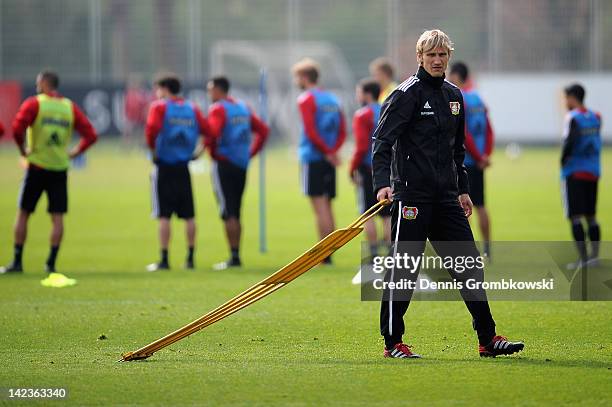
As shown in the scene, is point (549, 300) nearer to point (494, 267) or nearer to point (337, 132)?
point (494, 267)

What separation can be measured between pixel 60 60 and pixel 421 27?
509 inches

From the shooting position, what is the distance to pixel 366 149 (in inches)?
517

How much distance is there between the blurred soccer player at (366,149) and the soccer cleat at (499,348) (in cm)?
520

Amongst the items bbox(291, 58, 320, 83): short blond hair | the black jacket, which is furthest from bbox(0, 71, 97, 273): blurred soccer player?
the black jacket

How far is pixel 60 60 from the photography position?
1635 inches

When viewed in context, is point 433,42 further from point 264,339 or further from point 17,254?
point 17,254

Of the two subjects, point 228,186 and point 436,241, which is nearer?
point 436,241

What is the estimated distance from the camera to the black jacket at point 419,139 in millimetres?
7523

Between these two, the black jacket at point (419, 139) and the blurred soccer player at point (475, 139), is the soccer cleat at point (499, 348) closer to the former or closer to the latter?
the black jacket at point (419, 139)

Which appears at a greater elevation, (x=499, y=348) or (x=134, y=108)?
(x=499, y=348)

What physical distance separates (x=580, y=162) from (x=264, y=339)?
219 inches

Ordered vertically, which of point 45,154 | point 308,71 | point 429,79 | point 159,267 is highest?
point 429,79

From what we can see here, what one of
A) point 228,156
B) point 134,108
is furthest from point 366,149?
point 134,108

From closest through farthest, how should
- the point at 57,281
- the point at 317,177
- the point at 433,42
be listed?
the point at 433,42, the point at 57,281, the point at 317,177
